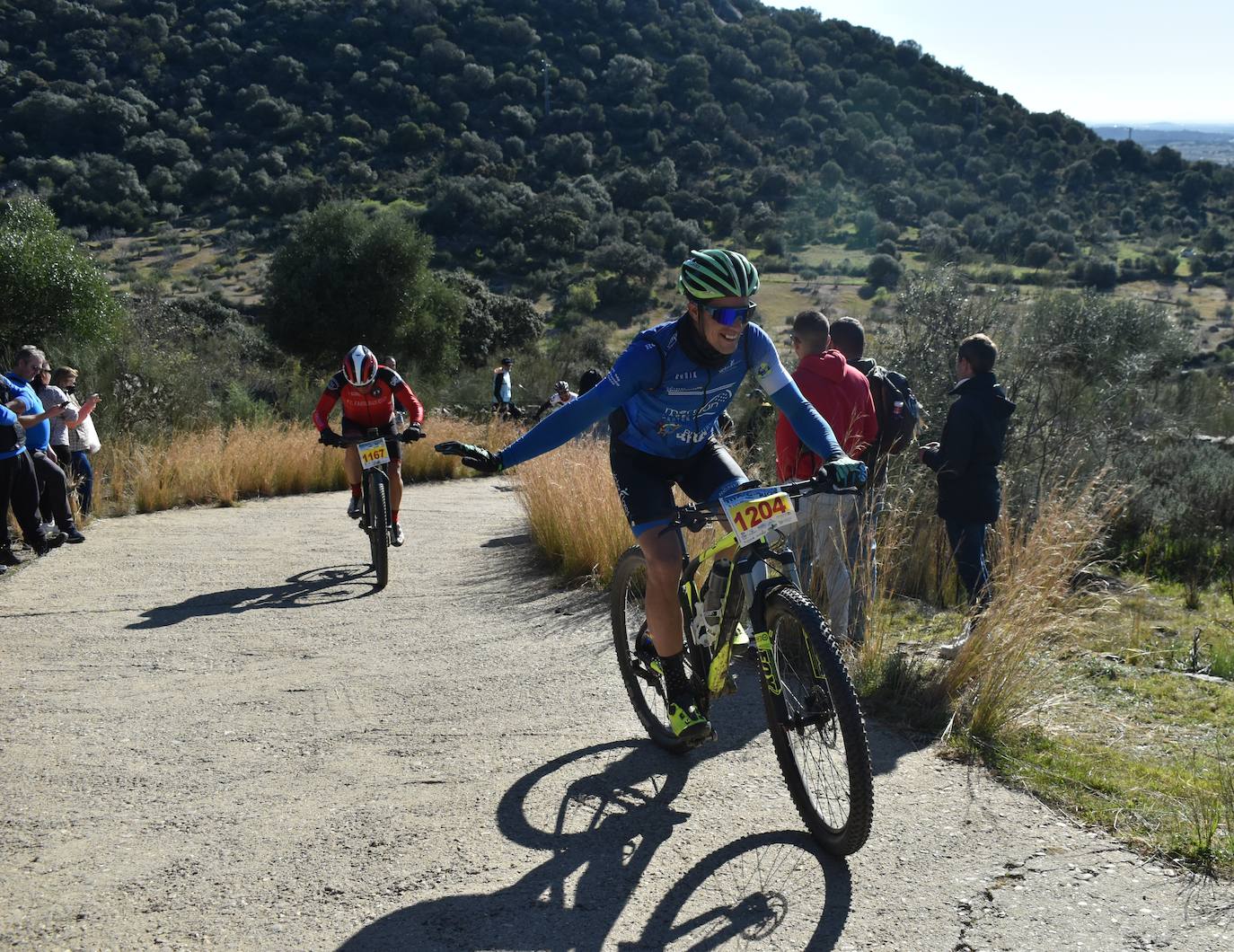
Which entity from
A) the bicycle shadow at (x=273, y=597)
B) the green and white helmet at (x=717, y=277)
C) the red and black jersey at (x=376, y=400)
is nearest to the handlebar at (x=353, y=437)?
the red and black jersey at (x=376, y=400)

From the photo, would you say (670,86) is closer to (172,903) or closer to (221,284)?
(221,284)

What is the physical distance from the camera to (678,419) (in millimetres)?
4191

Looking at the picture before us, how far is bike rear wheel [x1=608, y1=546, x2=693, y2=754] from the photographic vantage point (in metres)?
4.49

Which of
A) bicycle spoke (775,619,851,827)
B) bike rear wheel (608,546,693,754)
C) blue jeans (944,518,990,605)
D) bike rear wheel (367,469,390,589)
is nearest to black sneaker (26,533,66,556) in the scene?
bike rear wheel (367,469,390,589)

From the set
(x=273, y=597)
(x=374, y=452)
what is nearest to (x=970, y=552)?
(x=374, y=452)

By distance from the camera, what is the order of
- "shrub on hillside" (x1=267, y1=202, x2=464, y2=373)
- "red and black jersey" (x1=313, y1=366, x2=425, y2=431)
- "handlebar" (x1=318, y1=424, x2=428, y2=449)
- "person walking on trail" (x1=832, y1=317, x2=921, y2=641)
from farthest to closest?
"shrub on hillside" (x1=267, y1=202, x2=464, y2=373), "red and black jersey" (x1=313, y1=366, x2=425, y2=431), "handlebar" (x1=318, y1=424, x2=428, y2=449), "person walking on trail" (x1=832, y1=317, x2=921, y2=641)

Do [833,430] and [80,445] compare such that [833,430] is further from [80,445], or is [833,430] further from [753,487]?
[80,445]

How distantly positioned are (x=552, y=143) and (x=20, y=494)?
6443 centimetres

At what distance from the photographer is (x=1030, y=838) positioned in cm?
364

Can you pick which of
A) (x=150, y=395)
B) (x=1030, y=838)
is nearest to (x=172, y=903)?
(x=1030, y=838)

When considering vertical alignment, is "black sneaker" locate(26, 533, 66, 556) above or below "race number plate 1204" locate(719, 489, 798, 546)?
below

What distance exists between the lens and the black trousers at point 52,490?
29.4ft

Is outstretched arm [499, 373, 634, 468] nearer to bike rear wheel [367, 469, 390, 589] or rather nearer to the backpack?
the backpack

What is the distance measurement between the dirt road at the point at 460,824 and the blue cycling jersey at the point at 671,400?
1356 mm
